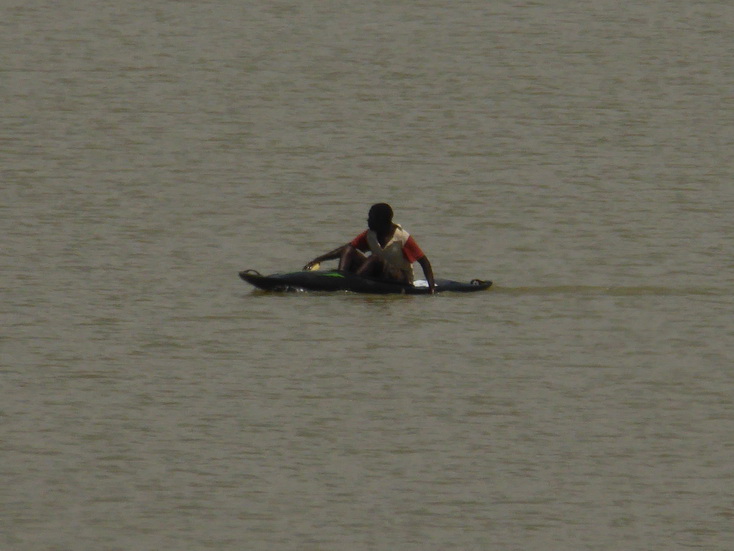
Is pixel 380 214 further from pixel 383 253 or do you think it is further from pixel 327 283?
pixel 327 283

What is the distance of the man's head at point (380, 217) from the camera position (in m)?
17.8

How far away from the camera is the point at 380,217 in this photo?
1777 centimetres

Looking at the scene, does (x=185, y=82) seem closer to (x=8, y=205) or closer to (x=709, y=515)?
(x=8, y=205)

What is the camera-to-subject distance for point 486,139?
2984cm

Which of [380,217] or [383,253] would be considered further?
[383,253]

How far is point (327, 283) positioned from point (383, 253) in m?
0.56

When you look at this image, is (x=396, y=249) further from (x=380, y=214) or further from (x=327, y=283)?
(x=327, y=283)

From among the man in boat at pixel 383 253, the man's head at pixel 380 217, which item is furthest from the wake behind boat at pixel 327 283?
the man's head at pixel 380 217

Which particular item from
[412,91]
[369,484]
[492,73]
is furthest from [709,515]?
[492,73]

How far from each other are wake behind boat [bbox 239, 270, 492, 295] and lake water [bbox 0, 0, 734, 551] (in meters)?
0.13

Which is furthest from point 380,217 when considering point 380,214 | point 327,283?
point 327,283

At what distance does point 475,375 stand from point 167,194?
35.9 feet

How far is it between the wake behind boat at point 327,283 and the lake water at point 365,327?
132 mm

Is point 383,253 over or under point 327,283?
over
